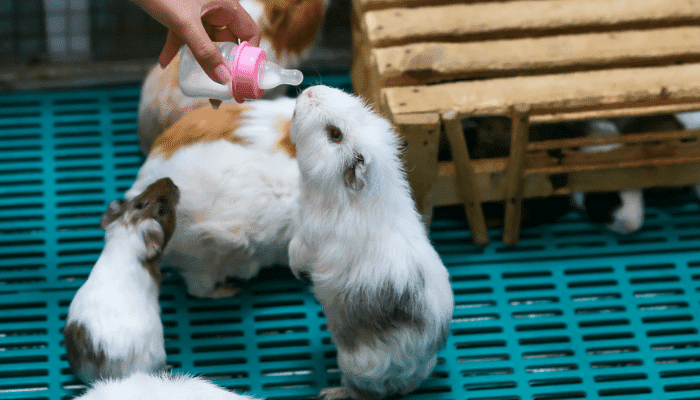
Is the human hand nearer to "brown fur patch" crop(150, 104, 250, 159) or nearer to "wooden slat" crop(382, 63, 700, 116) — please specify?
"brown fur patch" crop(150, 104, 250, 159)

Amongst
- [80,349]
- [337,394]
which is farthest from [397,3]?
[80,349]

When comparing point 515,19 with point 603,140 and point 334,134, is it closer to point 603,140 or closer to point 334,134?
point 603,140

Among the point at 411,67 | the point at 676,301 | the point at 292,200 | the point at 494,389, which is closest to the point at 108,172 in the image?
the point at 292,200

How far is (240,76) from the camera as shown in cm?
213

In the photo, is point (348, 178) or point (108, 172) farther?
point (108, 172)

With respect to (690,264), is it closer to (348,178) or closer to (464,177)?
(464,177)

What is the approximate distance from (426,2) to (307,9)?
54 cm

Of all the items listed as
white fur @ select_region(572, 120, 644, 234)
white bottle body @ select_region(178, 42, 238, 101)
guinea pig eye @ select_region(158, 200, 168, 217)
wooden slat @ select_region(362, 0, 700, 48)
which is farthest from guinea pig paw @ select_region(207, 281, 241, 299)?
white fur @ select_region(572, 120, 644, 234)

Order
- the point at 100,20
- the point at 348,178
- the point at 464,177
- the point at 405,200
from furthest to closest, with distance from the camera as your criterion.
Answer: the point at 100,20
the point at 464,177
the point at 405,200
the point at 348,178

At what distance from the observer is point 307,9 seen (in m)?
3.17

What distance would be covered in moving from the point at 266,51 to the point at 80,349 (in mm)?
1530

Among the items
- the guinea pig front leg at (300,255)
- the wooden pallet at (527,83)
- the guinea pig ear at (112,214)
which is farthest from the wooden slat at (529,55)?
the guinea pig ear at (112,214)

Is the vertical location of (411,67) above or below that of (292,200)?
above

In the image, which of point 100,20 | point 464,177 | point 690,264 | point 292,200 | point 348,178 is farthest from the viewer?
point 100,20
